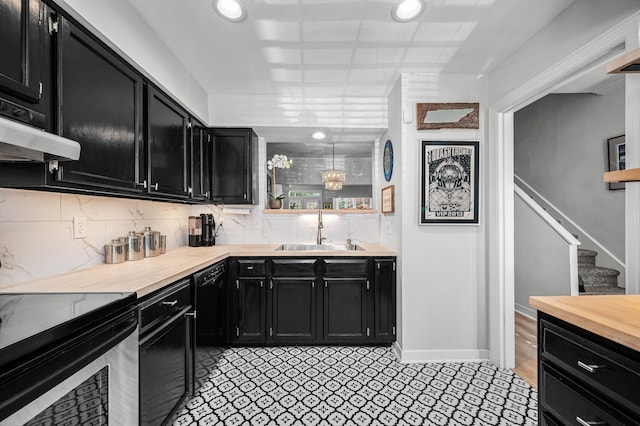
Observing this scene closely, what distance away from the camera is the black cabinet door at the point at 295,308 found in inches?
110

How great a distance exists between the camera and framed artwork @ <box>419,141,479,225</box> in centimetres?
259

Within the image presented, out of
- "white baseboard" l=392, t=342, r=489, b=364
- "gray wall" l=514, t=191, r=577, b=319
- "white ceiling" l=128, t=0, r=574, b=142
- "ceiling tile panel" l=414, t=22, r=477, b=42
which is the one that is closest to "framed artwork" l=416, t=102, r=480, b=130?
"white ceiling" l=128, t=0, r=574, b=142

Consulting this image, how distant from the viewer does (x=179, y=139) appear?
8.04ft

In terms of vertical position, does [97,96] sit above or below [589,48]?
below

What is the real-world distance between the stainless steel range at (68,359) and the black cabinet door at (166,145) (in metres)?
1.00

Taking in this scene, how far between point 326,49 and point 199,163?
1539 millimetres

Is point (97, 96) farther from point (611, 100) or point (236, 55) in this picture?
point (611, 100)

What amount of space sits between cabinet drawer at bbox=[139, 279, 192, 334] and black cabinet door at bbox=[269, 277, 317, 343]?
0.97m

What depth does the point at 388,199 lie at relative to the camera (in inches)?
117

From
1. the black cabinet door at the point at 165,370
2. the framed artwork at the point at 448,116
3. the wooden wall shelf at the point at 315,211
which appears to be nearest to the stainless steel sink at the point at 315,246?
the wooden wall shelf at the point at 315,211

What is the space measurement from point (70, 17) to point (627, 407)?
2.59 metres

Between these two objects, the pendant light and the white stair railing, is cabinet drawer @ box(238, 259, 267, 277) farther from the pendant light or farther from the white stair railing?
the white stair railing

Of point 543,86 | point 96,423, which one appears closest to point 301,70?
point 543,86

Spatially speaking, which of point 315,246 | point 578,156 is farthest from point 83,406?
point 578,156
